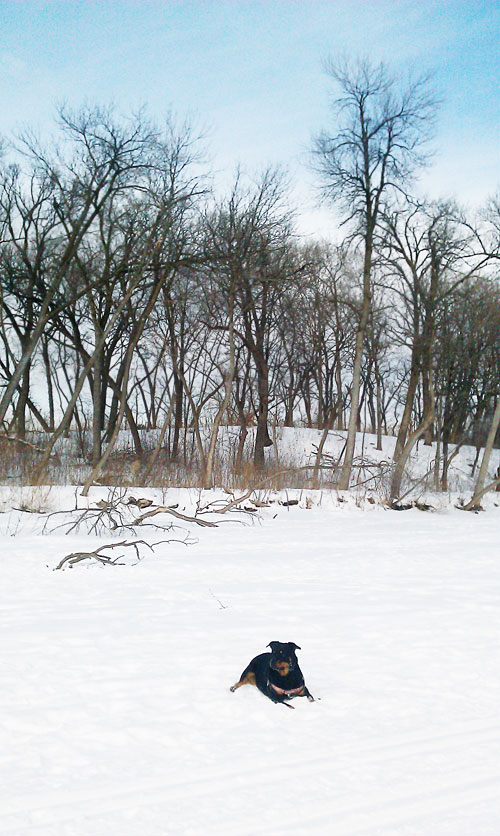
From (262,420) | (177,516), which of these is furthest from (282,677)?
(262,420)

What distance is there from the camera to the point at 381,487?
714 inches

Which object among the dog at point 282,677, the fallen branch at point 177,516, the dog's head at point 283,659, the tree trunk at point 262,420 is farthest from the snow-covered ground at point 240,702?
the tree trunk at point 262,420

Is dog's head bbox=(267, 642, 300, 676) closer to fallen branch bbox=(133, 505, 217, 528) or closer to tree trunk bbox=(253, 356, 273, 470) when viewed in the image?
fallen branch bbox=(133, 505, 217, 528)

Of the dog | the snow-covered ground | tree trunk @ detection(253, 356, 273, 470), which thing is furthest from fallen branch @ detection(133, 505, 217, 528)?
tree trunk @ detection(253, 356, 273, 470)

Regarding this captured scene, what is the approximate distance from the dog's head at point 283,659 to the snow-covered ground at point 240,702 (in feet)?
0.82

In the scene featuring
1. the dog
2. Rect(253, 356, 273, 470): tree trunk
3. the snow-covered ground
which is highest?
Rect(253, 356, 273, 470): tree trunk

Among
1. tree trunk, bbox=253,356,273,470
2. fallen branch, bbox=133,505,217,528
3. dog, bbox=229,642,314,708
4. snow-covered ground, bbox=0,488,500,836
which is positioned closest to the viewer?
snow-covered ground, bbox=0,488,500,836

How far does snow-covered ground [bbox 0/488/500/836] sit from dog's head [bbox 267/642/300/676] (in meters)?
0.25

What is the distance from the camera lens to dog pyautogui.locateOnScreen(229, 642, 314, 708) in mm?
4504

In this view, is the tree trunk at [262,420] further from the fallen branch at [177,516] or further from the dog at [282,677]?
the dog at [282,677]

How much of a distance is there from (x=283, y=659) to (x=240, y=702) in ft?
1.30

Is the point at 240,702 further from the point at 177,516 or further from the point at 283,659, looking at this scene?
the point at 177,516

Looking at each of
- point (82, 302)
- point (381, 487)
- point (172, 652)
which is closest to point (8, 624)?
point (172, 652)

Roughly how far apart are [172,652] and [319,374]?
3376 cm
